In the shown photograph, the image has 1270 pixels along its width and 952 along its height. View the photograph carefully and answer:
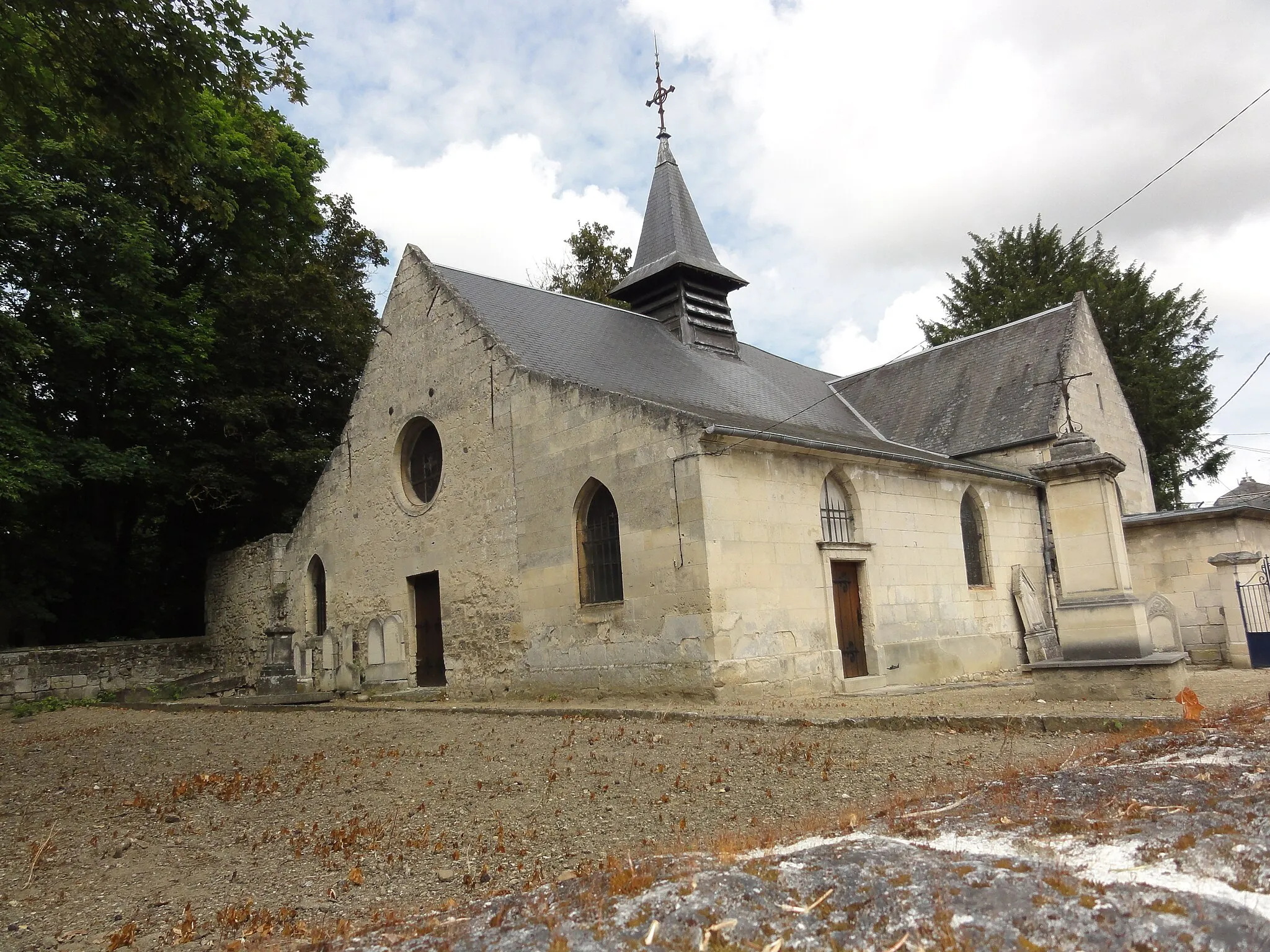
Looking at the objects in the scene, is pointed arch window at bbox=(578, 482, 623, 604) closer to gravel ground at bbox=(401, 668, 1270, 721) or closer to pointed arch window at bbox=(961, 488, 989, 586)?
gravel ground at bbox=(401, 668, 1270, 721)

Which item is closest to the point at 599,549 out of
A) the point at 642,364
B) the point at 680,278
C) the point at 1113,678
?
the point at 642,364

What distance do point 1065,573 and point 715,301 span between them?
11.2 metres

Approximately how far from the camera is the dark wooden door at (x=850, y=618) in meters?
12.5

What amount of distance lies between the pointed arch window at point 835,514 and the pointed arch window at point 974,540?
338 cm

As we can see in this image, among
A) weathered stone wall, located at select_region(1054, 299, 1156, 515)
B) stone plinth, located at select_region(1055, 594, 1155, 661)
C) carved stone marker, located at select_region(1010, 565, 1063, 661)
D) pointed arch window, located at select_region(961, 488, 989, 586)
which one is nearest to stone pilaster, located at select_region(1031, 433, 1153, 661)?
stone plinth, located at select_region(1055, 594, 1155, 661)

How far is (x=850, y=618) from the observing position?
41.5 ft

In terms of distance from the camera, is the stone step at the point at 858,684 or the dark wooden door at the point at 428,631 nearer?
the stone step at the point at 858,684

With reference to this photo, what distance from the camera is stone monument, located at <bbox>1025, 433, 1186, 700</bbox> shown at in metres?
8.45

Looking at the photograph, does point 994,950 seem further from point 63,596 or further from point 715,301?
point 63,596

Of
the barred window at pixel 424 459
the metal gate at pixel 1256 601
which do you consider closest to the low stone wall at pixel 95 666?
the barred window at pixel 424 459

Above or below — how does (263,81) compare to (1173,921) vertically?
above

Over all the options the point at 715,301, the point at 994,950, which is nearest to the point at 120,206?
the point at 715,301

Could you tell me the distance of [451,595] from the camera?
14.4m

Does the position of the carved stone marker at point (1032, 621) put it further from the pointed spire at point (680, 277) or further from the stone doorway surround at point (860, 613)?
the pointed spire at point (680, 277)
